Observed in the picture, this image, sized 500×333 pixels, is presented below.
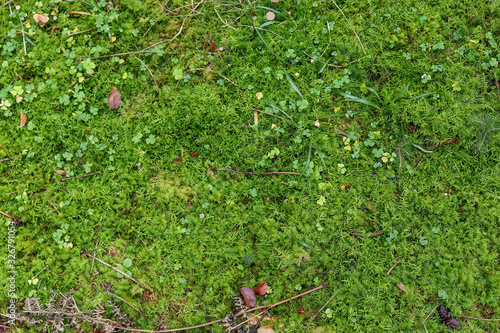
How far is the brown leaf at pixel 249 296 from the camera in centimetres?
310

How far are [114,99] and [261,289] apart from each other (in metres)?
2.55

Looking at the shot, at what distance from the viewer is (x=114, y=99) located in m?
3.50

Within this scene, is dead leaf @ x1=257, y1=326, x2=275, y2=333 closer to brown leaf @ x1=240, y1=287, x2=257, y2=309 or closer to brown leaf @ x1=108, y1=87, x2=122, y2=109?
brown leaf @ x1=240, y1=287, x2=257, y2=309

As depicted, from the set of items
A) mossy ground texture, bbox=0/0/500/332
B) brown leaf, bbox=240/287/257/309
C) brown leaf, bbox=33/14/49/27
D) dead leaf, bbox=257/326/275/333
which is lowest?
dead leaf, bbox=257/326/275/333

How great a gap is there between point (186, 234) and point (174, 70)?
182 centimetres

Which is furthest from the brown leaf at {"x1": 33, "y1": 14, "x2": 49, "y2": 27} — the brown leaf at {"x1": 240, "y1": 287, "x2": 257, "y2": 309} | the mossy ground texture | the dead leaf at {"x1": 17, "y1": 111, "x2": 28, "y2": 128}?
the brown leaf at {"x1": 240, "y1": 287, "x2": 257, "y2": 309}

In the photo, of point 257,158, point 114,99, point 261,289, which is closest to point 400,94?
point 257,158

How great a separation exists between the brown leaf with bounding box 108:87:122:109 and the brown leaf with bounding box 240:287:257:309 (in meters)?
2.38

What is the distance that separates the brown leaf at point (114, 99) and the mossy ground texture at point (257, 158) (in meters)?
0.06

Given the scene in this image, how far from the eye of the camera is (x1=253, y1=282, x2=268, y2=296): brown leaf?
312 cm

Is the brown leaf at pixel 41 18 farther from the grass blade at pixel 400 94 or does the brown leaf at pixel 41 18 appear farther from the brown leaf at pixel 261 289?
the grass blade at pixel 400 94

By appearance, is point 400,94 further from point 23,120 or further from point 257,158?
point 23,120

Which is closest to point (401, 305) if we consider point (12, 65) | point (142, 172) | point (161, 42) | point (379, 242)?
point (379, 242)

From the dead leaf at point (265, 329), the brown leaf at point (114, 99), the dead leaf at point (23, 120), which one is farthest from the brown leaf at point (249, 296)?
the dead leaf at point (23, 120)
